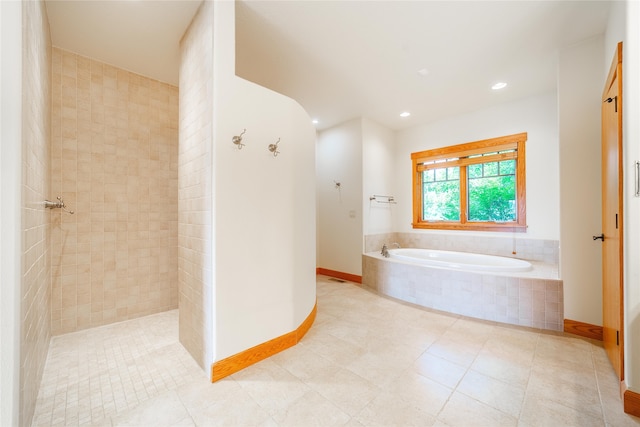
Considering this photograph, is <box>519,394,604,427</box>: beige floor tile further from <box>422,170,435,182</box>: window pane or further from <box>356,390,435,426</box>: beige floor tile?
<box>422,170,435,182</box>: window pane

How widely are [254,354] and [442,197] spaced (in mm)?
3902

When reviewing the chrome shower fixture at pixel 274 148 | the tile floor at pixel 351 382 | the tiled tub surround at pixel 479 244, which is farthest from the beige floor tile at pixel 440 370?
the tiled tub surround at pixel 479 244

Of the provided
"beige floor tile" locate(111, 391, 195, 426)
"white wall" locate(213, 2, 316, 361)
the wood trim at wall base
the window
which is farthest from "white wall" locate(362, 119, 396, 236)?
"beige floor tile" locate(111, 391, 195, 426)

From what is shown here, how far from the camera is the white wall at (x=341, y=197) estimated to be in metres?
4.28

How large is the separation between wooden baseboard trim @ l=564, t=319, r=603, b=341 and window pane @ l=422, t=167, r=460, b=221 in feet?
6.92

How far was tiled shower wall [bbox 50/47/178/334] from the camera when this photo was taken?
7.88 feet

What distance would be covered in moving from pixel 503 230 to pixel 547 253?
57 centimetres

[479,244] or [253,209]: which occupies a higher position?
[253,209]

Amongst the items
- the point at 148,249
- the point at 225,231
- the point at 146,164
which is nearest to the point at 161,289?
the point at 148,249

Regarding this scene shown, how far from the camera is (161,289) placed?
2906mm

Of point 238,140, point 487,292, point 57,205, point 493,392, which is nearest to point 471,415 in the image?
point 493,392

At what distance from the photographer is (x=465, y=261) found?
12.8ft

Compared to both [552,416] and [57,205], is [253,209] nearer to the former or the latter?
[57,205]

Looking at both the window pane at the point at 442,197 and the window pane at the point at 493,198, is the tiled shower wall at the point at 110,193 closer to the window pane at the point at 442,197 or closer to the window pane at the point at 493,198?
the window pane at the point at 442,197
